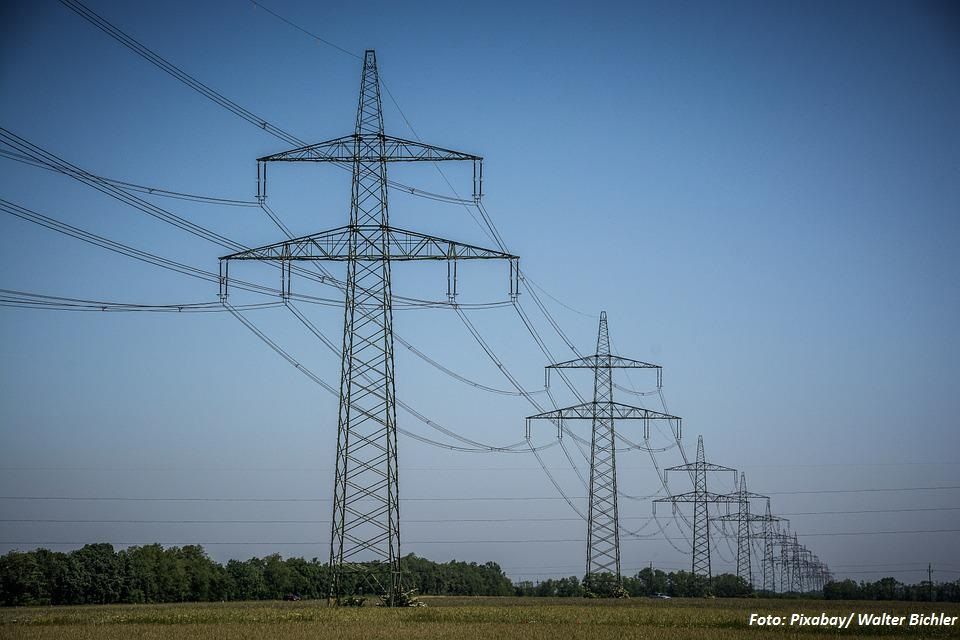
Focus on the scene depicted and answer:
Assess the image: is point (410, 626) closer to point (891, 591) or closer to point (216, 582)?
point (216, 582)

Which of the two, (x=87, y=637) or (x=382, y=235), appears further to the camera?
(x=382, y=235)

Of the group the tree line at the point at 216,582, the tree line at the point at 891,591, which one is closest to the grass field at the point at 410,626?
the tree line at the point at 216,582

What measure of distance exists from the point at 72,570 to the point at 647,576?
8037 centimetres

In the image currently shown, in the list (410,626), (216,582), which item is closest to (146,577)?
(216,582)

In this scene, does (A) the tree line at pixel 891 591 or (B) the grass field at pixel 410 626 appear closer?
(B) the grass field at pixel 410 626

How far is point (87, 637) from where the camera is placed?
109 ft

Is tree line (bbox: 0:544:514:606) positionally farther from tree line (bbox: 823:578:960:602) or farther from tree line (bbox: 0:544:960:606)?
tree line (bbox: 823:578:960:602)

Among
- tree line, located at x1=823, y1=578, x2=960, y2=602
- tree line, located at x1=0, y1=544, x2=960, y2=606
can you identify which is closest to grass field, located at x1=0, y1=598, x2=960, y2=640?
tree line, located at x1=0, y1=544, x2=960, y2=606

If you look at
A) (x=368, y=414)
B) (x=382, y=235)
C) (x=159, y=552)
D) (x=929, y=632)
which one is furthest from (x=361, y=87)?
(x=159, y=552)

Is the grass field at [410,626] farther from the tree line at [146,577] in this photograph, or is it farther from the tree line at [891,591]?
the tree line at [891,591]

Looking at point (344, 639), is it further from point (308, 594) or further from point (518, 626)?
point (308, 594)

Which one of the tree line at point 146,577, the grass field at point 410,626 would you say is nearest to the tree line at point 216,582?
the tree line at point 146,577

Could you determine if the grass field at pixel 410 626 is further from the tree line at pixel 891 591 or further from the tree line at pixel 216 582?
the tree line at pixel 891 591

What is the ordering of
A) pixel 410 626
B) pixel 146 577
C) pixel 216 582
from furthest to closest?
pixel 216 582, pixel 146 577, pixel 410 626
